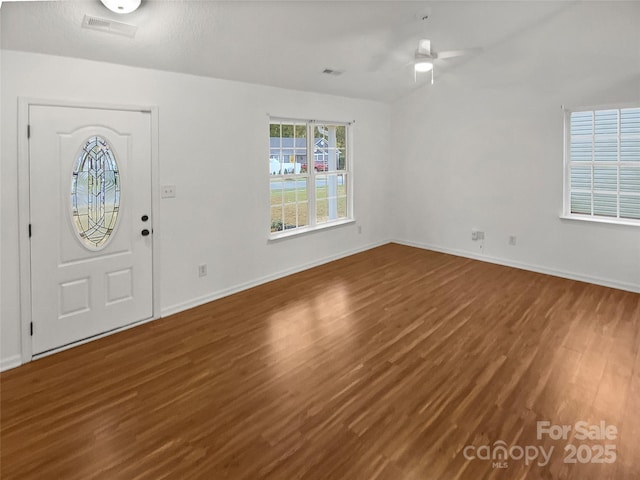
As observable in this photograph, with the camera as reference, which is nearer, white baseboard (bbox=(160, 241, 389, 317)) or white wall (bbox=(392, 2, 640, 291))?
white baseboard (bbox=(160, 241, 389, 317))

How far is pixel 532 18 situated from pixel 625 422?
446cm

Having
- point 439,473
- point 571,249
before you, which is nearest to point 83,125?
point 439,473

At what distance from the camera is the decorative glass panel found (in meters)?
3.36

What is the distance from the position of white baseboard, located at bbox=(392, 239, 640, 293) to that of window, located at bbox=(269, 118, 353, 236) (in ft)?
5.16

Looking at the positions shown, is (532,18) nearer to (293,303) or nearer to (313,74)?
(313,74)

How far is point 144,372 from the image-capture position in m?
3.02

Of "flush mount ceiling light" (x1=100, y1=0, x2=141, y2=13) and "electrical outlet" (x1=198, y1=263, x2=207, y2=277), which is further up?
"flush mount ceiling light" (x1=100, y1=0, x2=141, y2=13)

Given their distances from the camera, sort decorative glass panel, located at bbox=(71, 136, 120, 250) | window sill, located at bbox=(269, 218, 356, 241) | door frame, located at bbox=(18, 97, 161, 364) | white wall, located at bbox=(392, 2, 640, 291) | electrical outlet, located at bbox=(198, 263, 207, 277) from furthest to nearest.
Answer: window sill, located at bbox=(269, 218, 356, 241) → white wall, located at bbox=(392, 2, 640, 291) → electrical outlet, located at bbox=(198, 263, 207, 277) → decorative glass panel, located at bbox=(71, 136, 120, 250) → door frame, located at bbox=(18, 97, 161, 364)

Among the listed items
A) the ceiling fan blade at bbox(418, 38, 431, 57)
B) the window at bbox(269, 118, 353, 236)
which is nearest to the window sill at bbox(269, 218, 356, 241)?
the window at bbox(269, 118, 353, 236)

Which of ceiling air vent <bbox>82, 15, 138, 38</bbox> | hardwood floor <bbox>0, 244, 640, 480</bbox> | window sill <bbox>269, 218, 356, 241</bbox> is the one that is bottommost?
hardwood floor <bbox>0, 244, 640, 480</bbox>

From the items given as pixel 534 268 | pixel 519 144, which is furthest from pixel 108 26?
pixel 534 268

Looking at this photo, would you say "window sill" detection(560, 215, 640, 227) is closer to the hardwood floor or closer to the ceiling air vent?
the hardwood floor

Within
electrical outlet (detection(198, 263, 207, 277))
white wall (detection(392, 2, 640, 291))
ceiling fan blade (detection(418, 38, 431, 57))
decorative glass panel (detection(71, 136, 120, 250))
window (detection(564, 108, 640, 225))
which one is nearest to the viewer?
decorative glass panel (detection(71, 136, 120, 250))

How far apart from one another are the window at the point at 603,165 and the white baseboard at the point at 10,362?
6.28 metres
